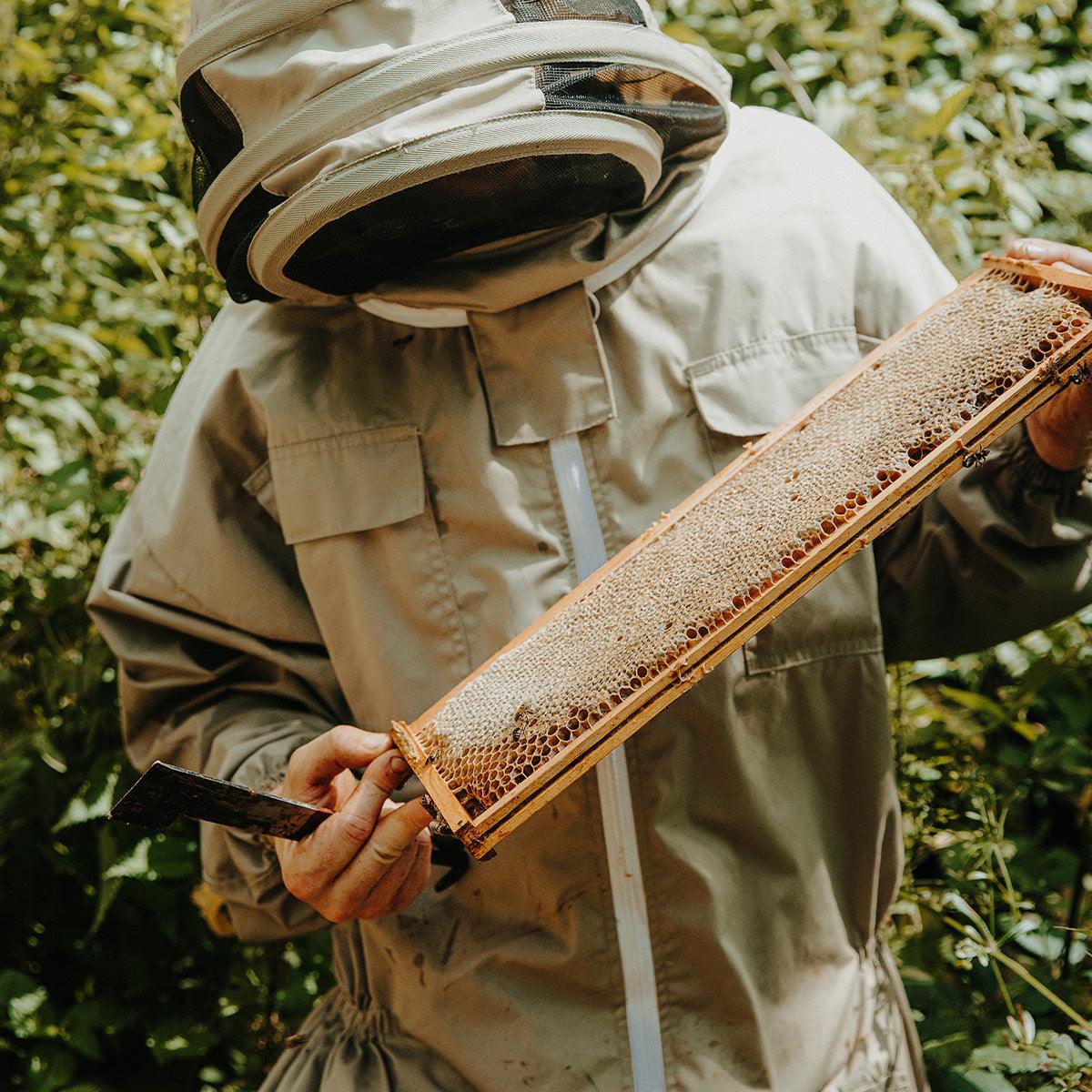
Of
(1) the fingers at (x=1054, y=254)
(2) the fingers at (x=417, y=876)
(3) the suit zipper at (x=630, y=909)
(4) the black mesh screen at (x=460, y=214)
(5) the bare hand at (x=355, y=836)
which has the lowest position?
(3) the suit zipper at (x=630, y=909)

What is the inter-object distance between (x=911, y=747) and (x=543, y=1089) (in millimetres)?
907

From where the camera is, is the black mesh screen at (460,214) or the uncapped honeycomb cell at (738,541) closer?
the uncapped honeycomb cell at (738,541)

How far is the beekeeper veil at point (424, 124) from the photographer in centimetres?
128

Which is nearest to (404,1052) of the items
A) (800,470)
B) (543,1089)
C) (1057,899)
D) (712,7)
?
(543,1089)

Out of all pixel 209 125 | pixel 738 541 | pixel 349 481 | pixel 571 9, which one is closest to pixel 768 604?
pixel 738 541

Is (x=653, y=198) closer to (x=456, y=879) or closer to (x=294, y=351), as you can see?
(x=294, y=351)

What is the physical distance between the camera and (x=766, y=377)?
57.8 inches

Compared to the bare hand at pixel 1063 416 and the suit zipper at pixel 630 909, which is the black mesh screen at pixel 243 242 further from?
the bare hand at pixel 1063 416

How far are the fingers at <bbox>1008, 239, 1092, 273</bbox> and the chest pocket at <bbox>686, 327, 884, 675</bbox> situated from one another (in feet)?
0.76

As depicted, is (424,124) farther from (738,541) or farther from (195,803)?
(195,803)

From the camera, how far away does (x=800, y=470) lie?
1.27 m

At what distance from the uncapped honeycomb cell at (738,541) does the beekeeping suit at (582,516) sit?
0.16m

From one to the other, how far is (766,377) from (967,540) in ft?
1.08

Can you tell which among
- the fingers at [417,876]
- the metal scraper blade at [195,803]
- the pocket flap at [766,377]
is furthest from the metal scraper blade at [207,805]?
the pocket flap at [766,377]
